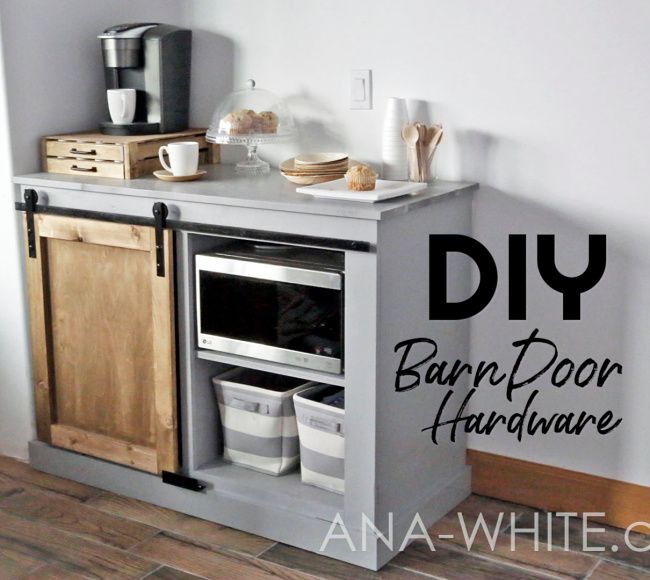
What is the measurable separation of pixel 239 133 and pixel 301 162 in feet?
0.77

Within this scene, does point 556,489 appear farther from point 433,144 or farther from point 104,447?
point 104,447

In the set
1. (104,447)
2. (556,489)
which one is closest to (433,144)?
(556,489)

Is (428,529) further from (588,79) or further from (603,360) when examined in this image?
(588,79)

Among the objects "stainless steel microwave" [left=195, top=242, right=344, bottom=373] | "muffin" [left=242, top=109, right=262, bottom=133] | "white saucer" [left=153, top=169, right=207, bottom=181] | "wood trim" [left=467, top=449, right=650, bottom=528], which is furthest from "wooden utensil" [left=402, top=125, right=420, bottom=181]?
"wood trim" [left=467, top=449, right=650, bottom=528]

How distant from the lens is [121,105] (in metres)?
2.75

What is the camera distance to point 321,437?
7.91 feet

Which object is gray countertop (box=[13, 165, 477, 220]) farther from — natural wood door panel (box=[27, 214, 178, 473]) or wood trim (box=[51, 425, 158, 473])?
wood trim (box=[51, 425, 158, 473])

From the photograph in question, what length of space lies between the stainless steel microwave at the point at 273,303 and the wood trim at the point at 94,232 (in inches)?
6.5

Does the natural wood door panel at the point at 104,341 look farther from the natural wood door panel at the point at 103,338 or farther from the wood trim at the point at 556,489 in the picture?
the wood trim at the point at 556,489

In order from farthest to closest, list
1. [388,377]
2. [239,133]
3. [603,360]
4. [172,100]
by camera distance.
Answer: [172,100] < [239,133] < [603,360] < [388,377]

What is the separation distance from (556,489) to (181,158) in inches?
51.6

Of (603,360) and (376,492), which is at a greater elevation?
(603,360)

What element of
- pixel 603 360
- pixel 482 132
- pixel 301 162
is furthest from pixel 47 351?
pixel 603 360

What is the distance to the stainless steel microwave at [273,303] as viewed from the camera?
230cm
